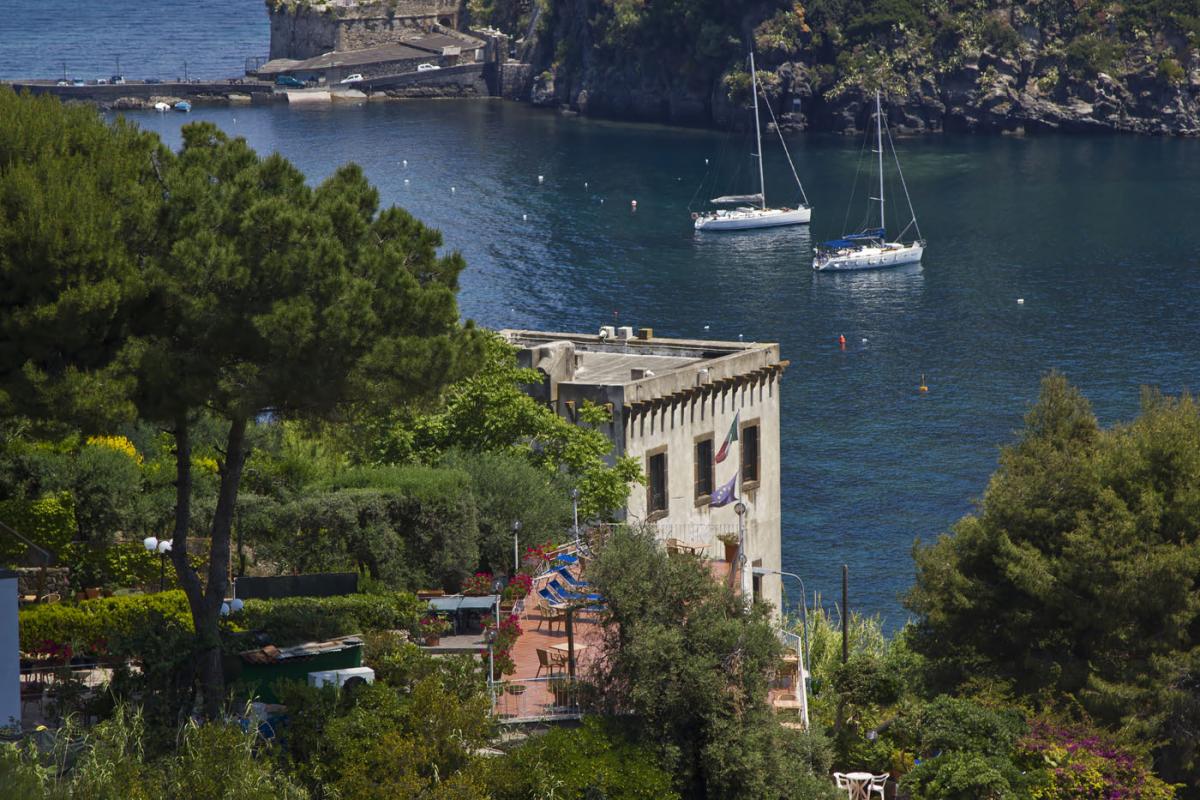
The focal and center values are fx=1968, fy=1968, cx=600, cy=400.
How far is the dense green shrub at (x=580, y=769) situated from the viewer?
94.9 ft

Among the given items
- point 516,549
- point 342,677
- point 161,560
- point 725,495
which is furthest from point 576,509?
point 342,677

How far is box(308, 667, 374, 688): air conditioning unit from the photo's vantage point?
100 ft

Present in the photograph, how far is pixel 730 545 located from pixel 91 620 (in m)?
13.2

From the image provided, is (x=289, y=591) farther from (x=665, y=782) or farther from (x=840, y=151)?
(x=840, y=151)

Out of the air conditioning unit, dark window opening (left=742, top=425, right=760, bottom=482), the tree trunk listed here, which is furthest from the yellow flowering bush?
dark window opening (left=742, top=425, right=760, bottom=482)

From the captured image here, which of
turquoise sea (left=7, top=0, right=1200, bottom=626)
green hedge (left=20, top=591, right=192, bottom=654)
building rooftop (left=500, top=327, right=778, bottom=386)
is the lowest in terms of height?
turquoise sea (left=7, top=0, right=1200, bottom=626)

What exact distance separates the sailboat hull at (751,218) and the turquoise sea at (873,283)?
114cm

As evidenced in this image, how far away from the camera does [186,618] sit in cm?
3472

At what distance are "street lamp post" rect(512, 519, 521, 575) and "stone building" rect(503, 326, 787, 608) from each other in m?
4.74

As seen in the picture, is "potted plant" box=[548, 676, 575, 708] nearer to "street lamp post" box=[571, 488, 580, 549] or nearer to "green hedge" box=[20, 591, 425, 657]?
"green hedge" box=[20, 591, 425, 657]

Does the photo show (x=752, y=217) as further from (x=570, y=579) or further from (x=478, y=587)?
(x=570, y=579)

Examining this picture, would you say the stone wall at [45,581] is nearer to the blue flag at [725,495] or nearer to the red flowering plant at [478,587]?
the red flowering plant at [478,587]

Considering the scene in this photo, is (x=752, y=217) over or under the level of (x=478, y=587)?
under

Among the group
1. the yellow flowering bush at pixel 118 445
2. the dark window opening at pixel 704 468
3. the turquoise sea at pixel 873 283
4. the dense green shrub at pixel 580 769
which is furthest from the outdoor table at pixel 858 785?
the turquoise sea at pixel 873 283
